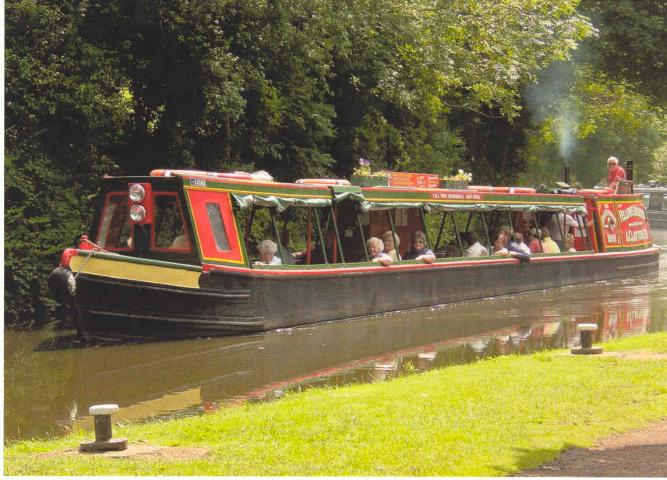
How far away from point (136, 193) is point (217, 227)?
127 cm

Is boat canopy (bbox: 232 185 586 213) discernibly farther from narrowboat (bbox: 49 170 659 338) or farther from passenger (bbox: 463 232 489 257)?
passenger (bbox: 463 232 489 257)

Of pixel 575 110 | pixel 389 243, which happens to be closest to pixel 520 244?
pixel 389 243

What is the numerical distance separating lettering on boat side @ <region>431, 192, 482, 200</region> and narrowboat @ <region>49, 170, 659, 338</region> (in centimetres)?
3

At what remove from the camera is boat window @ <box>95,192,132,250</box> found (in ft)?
55.2

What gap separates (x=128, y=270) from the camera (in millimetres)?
15281

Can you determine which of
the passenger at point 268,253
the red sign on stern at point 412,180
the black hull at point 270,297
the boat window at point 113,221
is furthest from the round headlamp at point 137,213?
the red sign on stern at point 412,180

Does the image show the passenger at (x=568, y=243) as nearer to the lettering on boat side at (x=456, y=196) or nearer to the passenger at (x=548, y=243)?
the passenger at (x=548, y=243)

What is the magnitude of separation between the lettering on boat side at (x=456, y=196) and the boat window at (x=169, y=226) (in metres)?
6.20

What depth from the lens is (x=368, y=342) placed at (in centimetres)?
1603

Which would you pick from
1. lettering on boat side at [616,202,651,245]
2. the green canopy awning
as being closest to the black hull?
the green canopy awning

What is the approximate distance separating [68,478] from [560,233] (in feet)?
68.5

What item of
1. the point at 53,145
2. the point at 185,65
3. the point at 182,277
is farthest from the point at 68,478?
the point at 185,65

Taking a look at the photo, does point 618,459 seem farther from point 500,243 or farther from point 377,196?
point 500,243

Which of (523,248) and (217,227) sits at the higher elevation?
(217,227)
